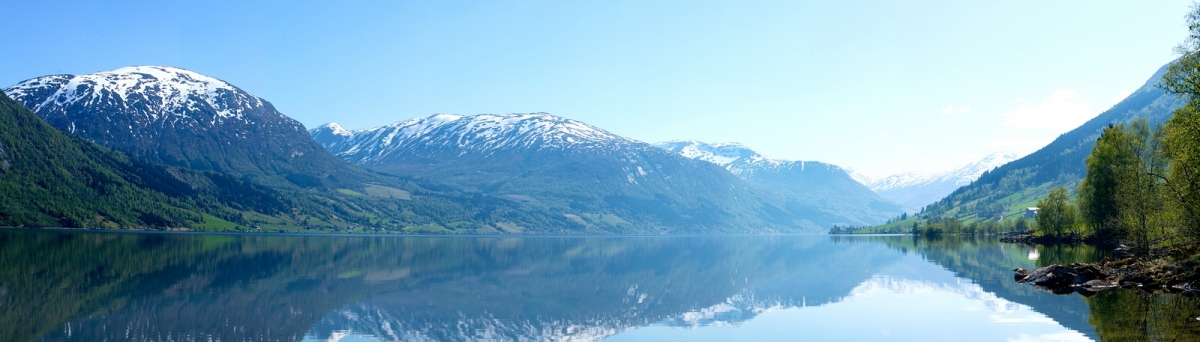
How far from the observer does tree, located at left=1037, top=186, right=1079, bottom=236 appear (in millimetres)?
97625

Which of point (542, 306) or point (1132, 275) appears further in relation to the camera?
point (542, 306)

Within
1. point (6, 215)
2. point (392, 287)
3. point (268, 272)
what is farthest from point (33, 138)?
point (392, 287)

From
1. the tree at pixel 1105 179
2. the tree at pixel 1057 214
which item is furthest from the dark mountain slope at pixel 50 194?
the tree at pixel 1057 214

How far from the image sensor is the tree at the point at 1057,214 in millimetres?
97625

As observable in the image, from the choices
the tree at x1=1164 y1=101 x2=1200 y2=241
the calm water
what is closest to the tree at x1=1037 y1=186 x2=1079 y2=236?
the calm water

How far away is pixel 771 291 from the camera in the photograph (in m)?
49.1

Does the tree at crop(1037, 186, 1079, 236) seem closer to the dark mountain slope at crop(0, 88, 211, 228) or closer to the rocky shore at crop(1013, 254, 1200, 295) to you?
the rocky shore at crop(1013, 254, 1200, 295)

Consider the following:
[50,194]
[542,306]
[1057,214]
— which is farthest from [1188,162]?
[50,194]

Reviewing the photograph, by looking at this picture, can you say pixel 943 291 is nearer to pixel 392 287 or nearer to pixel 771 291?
pixel 771 291

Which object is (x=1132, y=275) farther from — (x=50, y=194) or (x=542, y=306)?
(x=50, y=194)

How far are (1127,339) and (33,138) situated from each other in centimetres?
24251

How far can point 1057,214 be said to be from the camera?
99688 mm

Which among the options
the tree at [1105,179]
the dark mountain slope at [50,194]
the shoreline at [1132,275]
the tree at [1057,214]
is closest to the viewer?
the shoreline at [1132,275]

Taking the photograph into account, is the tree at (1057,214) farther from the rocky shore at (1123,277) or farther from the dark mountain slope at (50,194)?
the dark mountain slope at (50,194)
